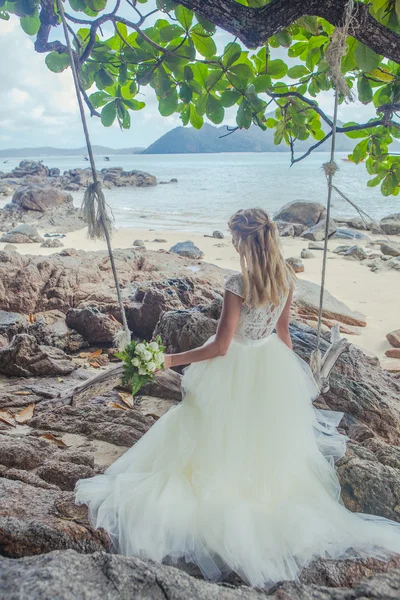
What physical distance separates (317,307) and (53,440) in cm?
380

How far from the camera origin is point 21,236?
999cm

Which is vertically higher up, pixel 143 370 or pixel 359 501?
pixel 143 370

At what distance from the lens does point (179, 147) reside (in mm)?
85750

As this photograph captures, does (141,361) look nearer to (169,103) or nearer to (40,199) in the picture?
(169,103)

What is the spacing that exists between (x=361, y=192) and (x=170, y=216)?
50.6 ft

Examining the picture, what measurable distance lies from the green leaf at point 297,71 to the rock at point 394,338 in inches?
138

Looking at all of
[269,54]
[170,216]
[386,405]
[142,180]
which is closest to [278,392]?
[386,405]

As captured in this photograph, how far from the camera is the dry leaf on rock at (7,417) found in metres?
2.29

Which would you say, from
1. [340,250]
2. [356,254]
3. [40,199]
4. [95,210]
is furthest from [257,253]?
[40,199]

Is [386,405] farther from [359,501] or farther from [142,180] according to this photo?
[142,180]

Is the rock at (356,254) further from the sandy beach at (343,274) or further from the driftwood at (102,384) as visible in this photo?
the driftwood at (102,384)

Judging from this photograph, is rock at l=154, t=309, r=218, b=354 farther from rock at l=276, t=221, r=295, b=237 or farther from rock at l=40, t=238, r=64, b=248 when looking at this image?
rock at l=276, t=221, r=295, b=237

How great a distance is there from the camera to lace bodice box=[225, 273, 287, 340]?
72.4 inches

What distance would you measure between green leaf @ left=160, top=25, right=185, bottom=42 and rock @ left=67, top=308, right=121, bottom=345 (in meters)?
2.40
